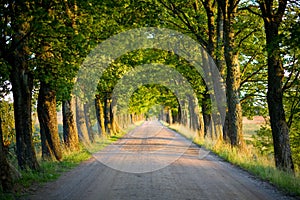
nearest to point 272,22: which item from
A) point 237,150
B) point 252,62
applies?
point 237,150

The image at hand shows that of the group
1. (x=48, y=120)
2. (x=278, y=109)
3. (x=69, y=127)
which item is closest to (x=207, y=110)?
(x=69, y=127)

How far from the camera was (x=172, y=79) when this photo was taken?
38312mm

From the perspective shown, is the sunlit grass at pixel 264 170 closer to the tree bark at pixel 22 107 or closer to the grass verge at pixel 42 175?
the grass verge at pixel 42 175

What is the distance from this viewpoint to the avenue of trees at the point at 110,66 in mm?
10383

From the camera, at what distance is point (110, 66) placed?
19875 millimetres

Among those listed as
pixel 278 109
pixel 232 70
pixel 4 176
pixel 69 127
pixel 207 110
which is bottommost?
pixel 4 176

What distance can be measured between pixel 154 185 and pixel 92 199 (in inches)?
86.0

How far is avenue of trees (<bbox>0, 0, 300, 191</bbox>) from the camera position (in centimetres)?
1038

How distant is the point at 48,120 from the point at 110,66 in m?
5.73

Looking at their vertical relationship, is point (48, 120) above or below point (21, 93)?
below

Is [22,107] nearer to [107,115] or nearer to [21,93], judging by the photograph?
[21,93]

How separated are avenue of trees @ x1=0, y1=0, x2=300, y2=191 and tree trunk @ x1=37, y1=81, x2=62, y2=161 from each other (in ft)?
0.14

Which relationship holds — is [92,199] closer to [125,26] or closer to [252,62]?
[125,26]

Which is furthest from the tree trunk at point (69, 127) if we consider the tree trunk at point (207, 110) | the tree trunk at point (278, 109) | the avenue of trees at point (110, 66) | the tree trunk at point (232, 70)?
the tree trunk at point (207, 110)
